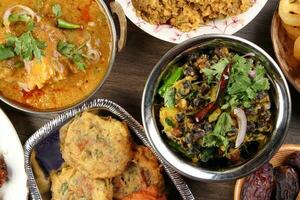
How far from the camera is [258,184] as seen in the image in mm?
2920

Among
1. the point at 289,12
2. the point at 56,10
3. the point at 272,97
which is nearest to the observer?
the point at 272,97

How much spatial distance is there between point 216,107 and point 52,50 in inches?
31.8

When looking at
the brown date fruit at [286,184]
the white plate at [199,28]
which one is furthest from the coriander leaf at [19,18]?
the brown date fruit at [286,184]

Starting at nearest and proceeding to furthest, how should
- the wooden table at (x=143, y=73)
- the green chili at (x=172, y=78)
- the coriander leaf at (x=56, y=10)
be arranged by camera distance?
the green chili at (x=172, y=78), the coriander leaf at (x=56, y=10), the wooden table at (x=143, y=73)

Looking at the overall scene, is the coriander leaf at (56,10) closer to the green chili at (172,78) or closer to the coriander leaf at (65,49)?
the coriander leaf at (65,49)

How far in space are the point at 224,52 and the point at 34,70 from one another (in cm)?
87

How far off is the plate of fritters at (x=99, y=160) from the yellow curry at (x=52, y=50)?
0.39 feet

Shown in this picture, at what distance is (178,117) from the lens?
2650mm

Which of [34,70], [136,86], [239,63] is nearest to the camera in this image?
[239,63]

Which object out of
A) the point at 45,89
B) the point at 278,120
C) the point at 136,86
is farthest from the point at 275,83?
the point at 45,89

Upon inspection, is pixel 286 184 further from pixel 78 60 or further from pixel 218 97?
pixel 78 60

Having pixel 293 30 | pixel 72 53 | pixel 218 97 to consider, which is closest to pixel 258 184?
pixel 218 97

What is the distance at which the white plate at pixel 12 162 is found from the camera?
10.2 ft

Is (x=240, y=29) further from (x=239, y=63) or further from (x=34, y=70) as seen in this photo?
(x=34, y=70)
